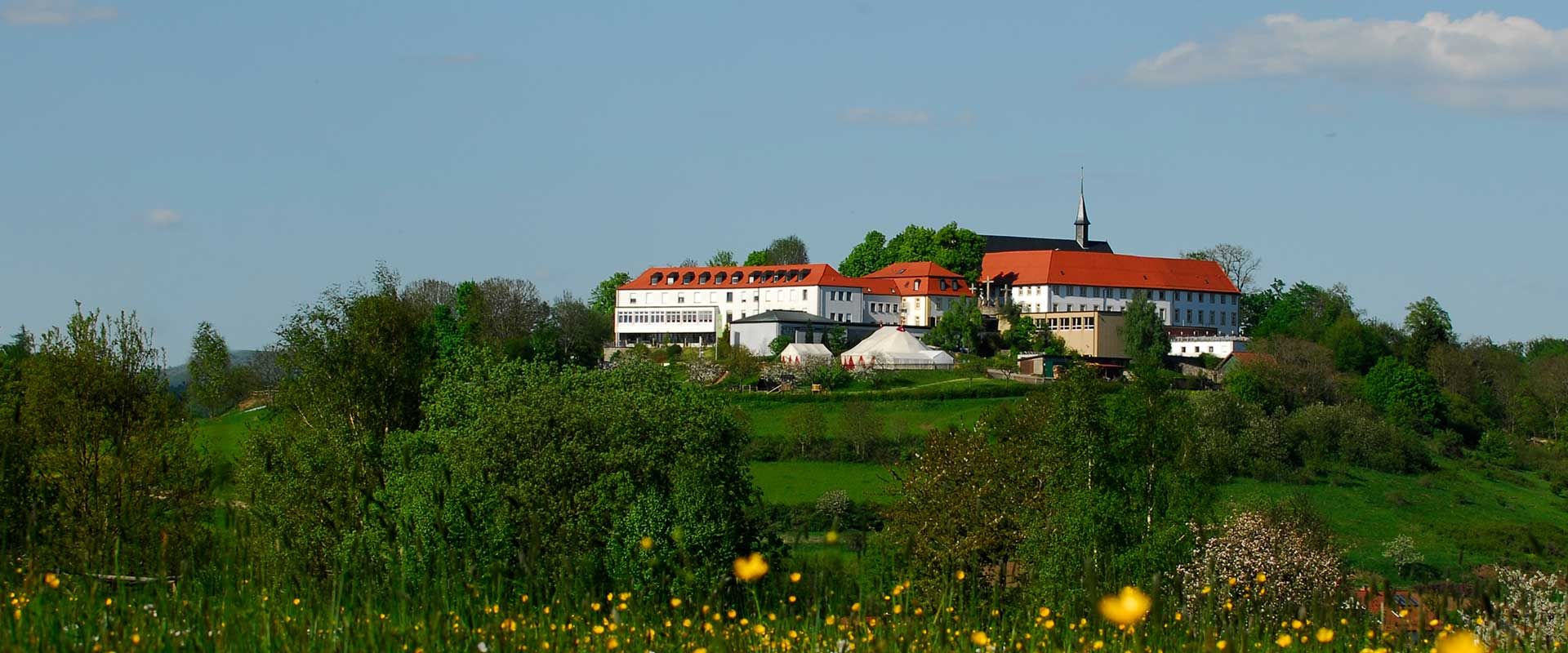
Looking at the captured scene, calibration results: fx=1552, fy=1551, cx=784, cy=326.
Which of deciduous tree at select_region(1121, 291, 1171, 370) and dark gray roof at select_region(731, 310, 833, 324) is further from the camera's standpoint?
dark gray roof at select_region(731, 310, 833, 324)

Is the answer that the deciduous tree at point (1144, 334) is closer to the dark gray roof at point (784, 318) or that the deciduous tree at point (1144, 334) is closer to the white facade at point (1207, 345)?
the white facade at point (1207, 345)

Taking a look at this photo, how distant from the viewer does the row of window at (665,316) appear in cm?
12194

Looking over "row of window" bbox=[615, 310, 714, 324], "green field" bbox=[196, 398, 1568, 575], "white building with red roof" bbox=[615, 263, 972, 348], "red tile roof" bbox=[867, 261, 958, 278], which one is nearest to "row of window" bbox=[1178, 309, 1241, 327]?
"red tile roof" bbox=[867, 261, 958, 278]

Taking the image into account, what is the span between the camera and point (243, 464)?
36.8 m

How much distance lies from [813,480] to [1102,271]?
255ft

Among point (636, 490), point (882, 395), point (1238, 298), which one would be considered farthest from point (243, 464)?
point (1238, 298)

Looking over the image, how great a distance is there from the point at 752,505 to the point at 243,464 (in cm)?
1355

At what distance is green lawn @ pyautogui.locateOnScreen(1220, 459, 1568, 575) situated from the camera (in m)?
55.2

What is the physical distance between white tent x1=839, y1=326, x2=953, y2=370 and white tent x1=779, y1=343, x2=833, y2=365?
1337mm

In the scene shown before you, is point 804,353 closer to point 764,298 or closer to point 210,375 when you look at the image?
point 764,298

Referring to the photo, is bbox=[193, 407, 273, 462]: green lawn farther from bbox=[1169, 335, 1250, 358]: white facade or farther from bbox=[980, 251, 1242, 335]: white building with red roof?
bbox=[1169, 335, 1250, 358]: white facade

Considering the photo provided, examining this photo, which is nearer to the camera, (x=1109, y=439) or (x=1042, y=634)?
(x=1042, y=634)

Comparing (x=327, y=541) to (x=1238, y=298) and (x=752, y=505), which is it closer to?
(x=752, y=505)

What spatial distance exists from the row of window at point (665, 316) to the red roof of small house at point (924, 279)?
48.1 feet
